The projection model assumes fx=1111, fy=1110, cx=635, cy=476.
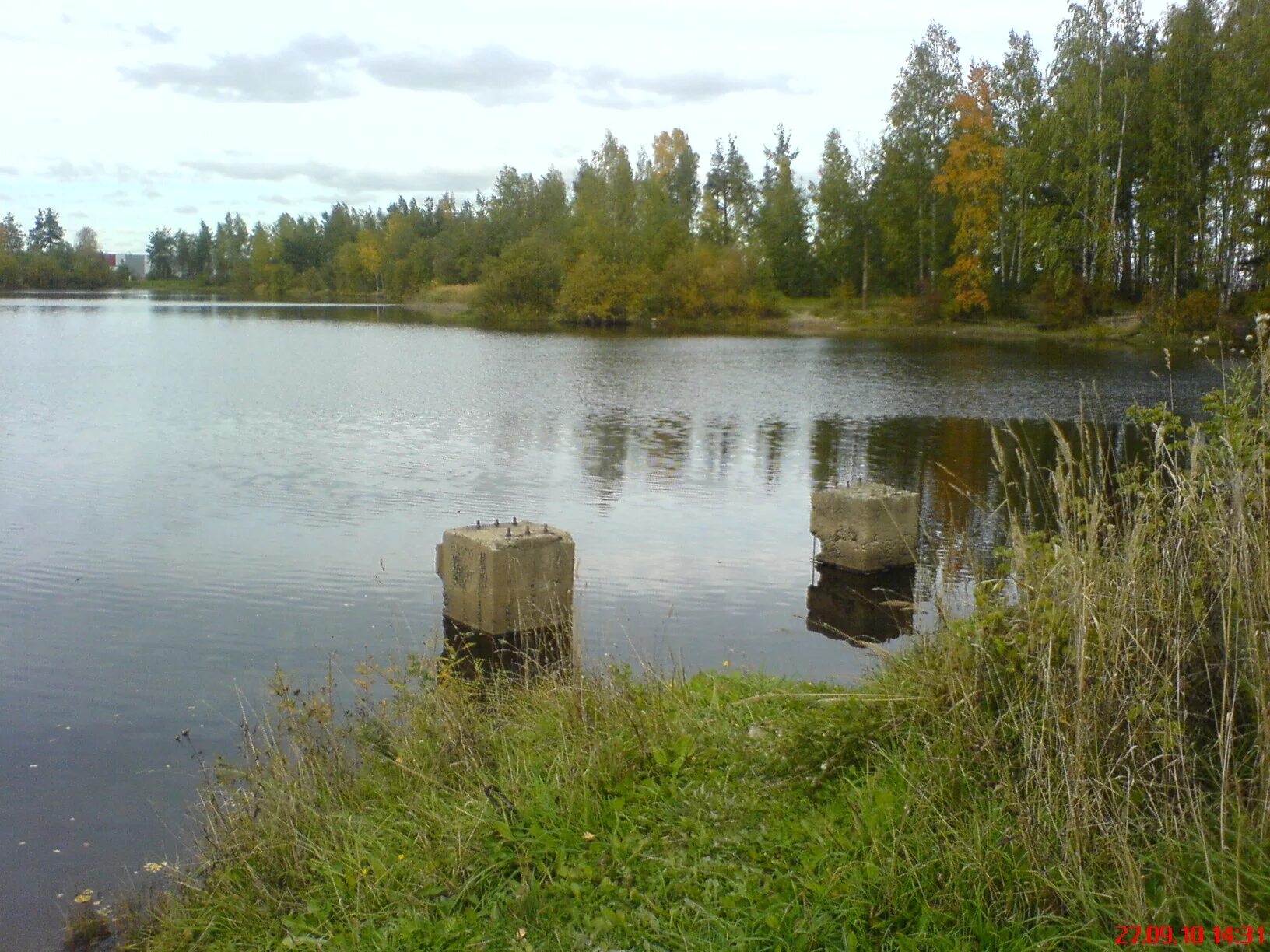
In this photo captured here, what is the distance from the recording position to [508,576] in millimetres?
8422

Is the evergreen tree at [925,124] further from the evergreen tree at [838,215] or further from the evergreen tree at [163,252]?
the evergreen tree at [163,252]

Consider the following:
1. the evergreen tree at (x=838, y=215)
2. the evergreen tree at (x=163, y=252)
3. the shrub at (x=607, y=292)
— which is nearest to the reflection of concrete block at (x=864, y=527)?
the evergreen tree at (x=838, y=215)

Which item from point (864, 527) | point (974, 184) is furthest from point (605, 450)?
point (974, 184)

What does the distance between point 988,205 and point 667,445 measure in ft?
134

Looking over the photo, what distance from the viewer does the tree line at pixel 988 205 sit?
43.7 m

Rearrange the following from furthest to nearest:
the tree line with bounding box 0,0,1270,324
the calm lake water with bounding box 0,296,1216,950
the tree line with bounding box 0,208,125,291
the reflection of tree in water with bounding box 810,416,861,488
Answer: the tree line with bounding box 0,208,125,291
the tree line with bounding box 0,0,1270,324
the reflection of tree in water with bounding box 810,416,861,488
the calm lake water with bounding box 0,296,1216,950

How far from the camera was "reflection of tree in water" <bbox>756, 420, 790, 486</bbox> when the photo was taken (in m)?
16.4

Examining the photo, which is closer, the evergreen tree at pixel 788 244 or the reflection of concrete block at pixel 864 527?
the reflection of concrete block at pixel 864 527

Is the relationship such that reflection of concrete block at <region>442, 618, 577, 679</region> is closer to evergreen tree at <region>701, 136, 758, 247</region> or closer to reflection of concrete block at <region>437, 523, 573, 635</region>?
reflection of concrete block at <region>437, 523, 573, 635</region>

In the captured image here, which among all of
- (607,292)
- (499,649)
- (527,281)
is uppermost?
(527,281)

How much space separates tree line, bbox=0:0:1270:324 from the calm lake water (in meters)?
15.7

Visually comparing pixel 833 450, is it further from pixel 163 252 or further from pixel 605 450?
pixel 163 252

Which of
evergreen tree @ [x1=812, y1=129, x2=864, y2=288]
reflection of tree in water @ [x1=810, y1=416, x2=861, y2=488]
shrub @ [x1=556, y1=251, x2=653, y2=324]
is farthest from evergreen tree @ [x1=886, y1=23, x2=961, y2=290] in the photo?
reflection of tree in water @ [x1=810, y1=416, x2=861, y2=488]

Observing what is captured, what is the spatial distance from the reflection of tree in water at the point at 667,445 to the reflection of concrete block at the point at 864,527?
4.87m
